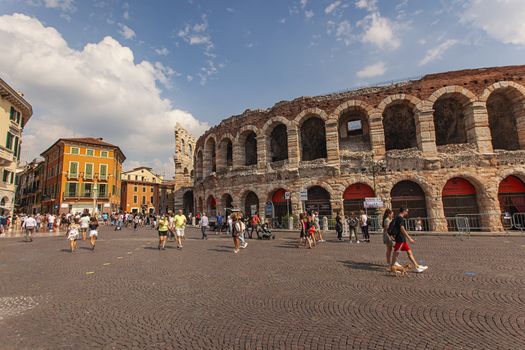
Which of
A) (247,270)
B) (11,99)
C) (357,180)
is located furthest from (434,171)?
(11,99)

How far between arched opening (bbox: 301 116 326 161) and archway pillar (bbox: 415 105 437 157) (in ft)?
26.9

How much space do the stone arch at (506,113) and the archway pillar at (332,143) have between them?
9.69 metres

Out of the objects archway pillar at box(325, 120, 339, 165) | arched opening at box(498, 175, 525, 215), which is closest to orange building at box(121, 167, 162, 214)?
archway pillar at box(325, 120, 339, 165)

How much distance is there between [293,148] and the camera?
21.8m

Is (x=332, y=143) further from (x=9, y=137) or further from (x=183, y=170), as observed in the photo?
(x=9, y=137)

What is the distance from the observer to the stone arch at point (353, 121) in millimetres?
20469

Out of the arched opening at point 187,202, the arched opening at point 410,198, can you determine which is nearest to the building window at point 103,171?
the arched opening at point 187,202

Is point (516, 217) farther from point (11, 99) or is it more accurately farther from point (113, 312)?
point (11, 99)

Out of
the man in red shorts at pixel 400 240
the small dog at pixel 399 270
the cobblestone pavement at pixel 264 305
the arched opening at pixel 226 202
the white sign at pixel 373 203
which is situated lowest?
the cobblestone pavement at pixel 264 305

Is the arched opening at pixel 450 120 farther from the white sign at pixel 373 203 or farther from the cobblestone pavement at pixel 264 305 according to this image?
the cobblestone pavement at pixel 264 305

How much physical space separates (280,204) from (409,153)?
34.0 feet

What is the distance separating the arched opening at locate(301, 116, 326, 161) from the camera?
82.6 ft

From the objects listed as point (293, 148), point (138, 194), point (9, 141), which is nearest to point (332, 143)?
point (293, 148)

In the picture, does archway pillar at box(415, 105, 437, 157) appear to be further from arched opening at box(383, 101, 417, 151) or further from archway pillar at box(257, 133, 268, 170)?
archway pillar at box(257, 133, 268, 170)
